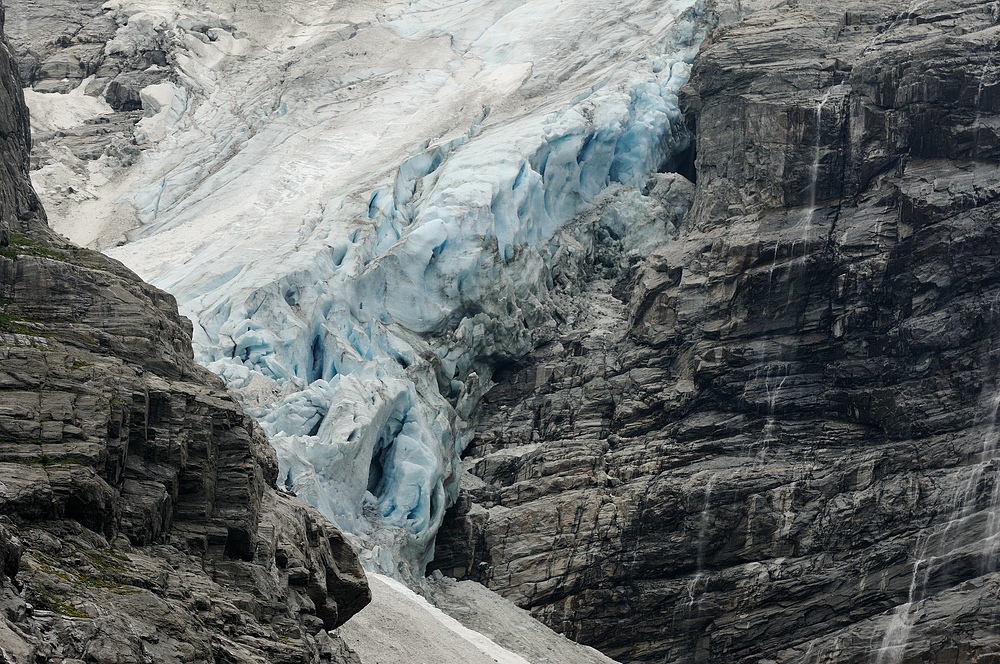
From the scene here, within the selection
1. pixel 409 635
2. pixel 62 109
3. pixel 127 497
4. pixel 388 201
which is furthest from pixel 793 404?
pixel 62 109

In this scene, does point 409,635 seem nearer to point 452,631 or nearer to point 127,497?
point 452,631

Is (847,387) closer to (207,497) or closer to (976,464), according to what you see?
(976,464)

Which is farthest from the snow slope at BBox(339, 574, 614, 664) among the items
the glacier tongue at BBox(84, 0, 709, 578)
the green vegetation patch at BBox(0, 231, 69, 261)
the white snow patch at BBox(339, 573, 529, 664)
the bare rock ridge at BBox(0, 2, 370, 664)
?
the green vegetation patch at BBox(0, 231, 69, 261)

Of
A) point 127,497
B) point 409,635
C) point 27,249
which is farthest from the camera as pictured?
Result: point 409,635

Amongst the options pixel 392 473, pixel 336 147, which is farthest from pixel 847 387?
pixel 336 147

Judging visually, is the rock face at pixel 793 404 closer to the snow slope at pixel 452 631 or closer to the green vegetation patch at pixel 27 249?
the snow slope at pixel 452 631

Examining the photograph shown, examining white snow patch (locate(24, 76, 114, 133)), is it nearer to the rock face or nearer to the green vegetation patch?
the rock face
